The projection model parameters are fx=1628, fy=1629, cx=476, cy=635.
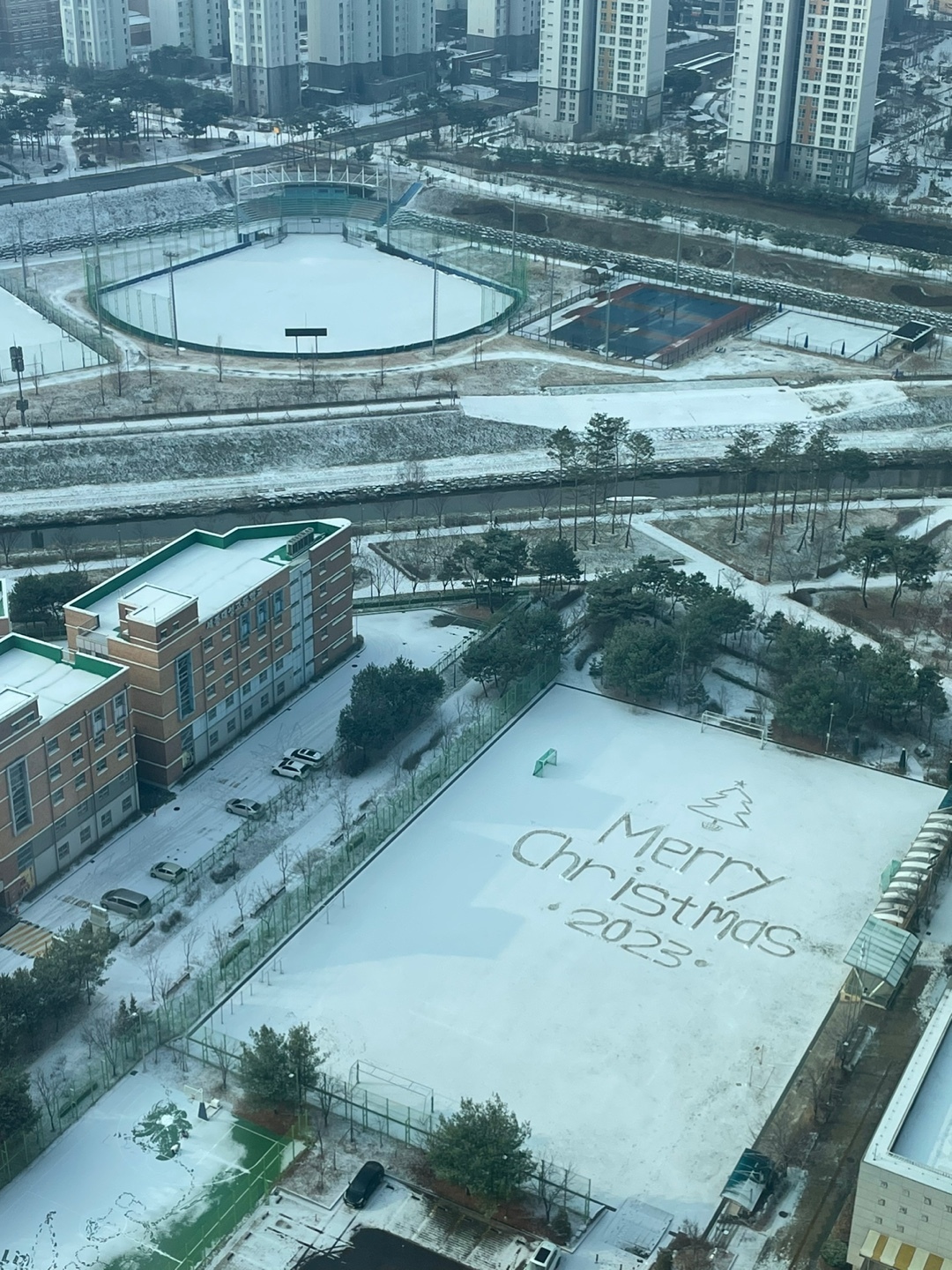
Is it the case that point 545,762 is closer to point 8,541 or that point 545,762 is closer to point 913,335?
point 8,541

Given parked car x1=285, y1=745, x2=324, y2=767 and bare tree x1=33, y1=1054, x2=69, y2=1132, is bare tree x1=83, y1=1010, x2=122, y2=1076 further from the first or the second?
parked car x1=285, y1=745, x2=324, y2=767

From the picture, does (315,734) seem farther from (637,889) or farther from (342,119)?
(342,119)

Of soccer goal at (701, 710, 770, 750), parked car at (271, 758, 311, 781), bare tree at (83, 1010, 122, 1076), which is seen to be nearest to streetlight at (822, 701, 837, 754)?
soccer goal at (701, 710, 770, 750)

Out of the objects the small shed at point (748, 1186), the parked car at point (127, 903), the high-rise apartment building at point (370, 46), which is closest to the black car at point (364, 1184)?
the small shed at point (748, 1186)

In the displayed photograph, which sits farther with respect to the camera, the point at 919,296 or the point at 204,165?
the point at 204,165

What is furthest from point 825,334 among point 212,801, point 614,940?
Result: point 614,940

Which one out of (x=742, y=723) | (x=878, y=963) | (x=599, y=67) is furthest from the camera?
(x=599, y=67)


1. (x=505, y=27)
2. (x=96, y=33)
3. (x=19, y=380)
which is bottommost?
(x=19, y=380)

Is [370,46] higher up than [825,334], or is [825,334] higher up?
[370,46]
